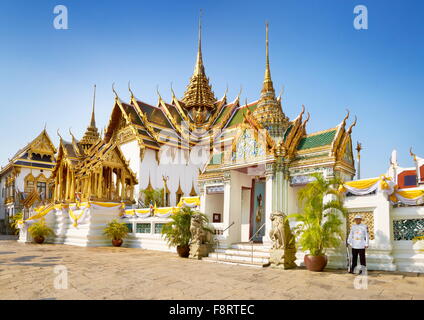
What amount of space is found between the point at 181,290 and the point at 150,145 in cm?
1738

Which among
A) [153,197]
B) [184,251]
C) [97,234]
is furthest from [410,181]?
[97,234]

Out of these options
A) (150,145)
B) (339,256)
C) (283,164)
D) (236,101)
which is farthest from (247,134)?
(236,101)

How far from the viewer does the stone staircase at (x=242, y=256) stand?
26.3ft

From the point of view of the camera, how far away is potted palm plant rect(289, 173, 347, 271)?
6902 millimetres

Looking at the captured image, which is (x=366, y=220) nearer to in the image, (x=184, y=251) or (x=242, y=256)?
(x=242, y=256)

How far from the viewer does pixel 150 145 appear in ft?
70.7

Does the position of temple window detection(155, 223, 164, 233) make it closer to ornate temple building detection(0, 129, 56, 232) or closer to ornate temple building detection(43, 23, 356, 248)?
ornate temple building detection(43, 23, 356, 248)

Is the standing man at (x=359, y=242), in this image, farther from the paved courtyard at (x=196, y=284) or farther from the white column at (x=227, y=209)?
the white column at (x=227, y=209)

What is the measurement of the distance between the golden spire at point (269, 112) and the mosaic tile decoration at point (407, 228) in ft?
13.6

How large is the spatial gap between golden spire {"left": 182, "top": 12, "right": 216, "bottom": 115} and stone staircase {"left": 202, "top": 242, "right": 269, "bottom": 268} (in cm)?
1798

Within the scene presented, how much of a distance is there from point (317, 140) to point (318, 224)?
3.17 metres
